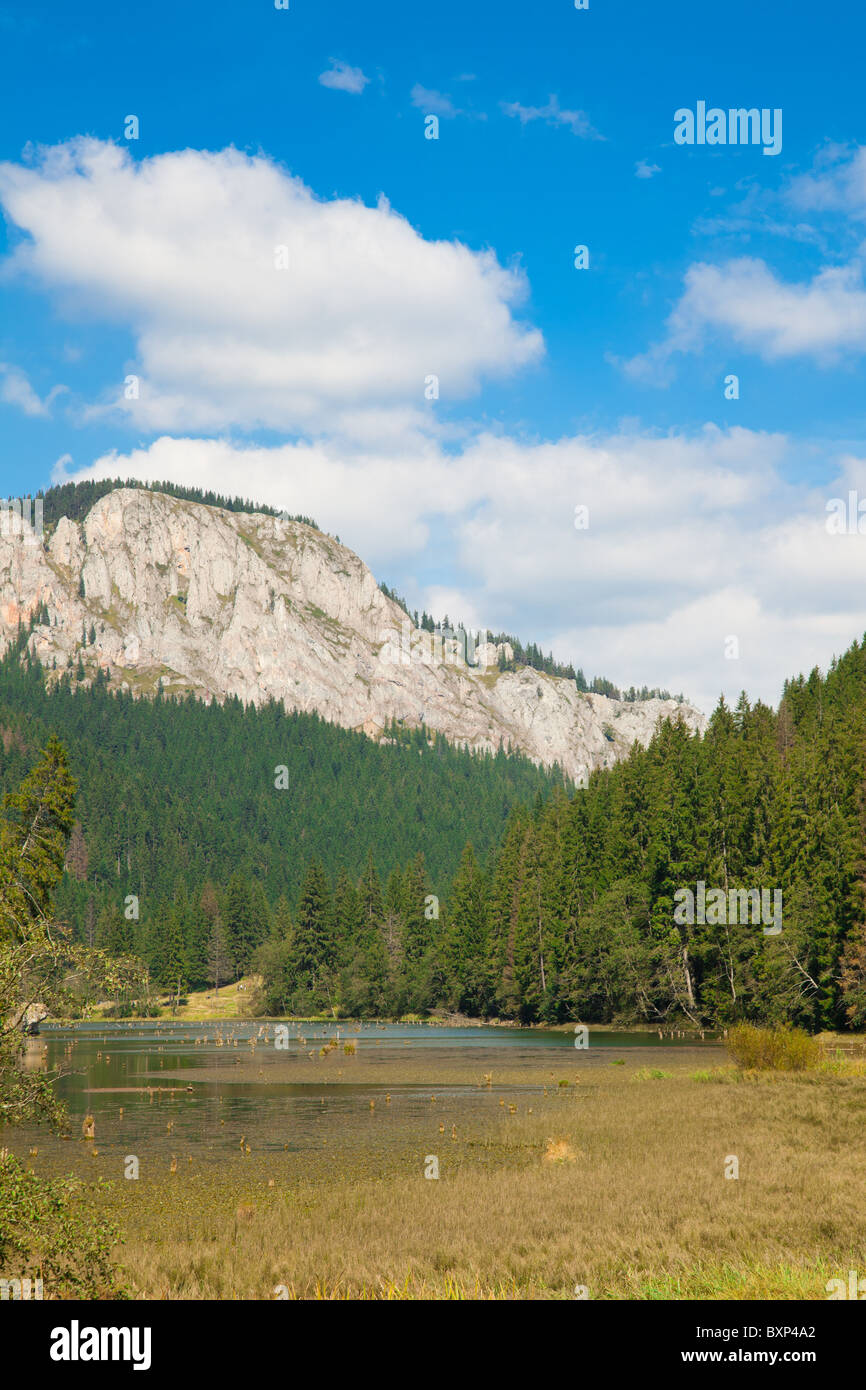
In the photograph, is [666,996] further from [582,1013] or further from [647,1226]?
[647,1226]

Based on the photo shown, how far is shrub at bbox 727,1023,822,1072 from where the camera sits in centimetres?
5059

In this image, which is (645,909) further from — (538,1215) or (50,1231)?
(50,1231)

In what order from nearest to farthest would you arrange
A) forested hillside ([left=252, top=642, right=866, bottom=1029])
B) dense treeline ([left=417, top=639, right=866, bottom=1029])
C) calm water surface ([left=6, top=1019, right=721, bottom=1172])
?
calm water surface ([left=6, top=1019, right=721, bottom=1172])
dense treeline ([left=417, top=639, right=866, bottom=1029])
forested hillside ([left=252, top=642, right=866, bottom=1029])

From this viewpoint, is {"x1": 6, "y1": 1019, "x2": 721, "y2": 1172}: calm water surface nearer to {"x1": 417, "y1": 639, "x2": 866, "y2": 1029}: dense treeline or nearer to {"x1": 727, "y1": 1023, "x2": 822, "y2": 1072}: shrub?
{"x1": 417, "y1": 639, "x2": 866, "y2": 1029}: dense treeline

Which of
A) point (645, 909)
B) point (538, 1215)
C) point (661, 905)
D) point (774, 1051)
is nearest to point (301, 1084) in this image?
point (774, 1051)

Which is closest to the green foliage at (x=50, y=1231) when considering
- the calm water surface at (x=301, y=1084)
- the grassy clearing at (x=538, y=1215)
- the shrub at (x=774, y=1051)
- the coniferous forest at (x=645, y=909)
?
the grassy clearing at (x=538, y=1215)

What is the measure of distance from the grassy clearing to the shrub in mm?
12768

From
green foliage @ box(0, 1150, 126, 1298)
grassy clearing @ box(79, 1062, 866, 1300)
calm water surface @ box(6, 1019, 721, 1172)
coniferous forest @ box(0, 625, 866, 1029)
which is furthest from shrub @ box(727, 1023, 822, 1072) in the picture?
green foliage @ box(0, 1150, 126, 1298)

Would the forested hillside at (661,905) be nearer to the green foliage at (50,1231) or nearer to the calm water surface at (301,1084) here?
the calm water surface at (301,1084)

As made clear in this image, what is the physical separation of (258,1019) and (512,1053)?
269ft

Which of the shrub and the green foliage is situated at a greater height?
the green foliage

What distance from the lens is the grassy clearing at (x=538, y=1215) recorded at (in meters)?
16.3

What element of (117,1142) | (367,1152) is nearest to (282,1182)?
(367,1152)
